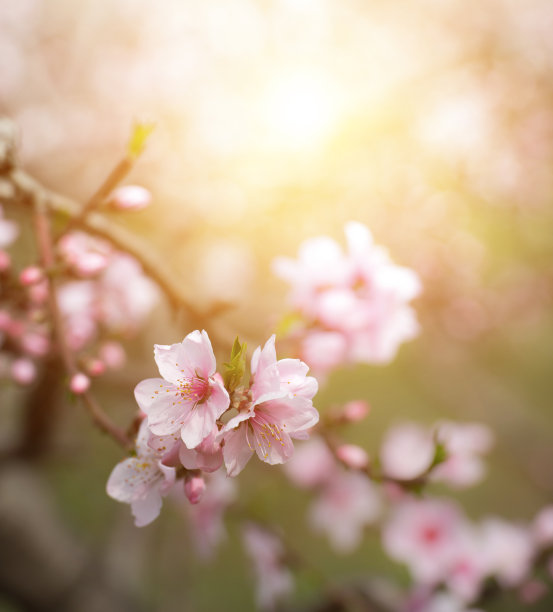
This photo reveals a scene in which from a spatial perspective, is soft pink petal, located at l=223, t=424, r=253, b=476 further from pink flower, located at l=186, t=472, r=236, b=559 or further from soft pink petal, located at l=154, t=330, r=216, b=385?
pink flower, located at l=186, t=472, r=236, b=559

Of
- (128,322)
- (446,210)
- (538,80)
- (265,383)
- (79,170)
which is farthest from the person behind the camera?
(446,210)

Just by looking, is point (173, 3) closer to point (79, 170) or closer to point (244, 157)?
point (244, 157)

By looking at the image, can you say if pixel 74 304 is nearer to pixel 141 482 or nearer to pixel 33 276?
pixel 33 276

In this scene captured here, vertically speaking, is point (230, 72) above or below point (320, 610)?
above

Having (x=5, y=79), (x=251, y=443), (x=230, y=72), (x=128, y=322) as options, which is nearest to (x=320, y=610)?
(x=128, y=322)

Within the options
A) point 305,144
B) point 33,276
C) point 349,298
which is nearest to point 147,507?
point 33,276

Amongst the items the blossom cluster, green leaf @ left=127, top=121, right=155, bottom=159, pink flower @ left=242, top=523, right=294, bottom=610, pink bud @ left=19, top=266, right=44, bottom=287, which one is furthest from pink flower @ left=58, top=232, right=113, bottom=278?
pink flower @ left=242, top=523, right=294, bottom=610
